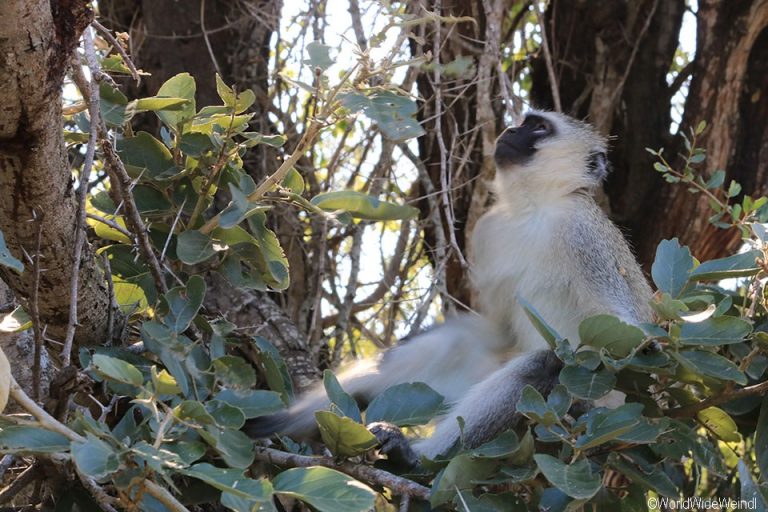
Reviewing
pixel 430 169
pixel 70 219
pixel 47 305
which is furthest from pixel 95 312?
pixel 430 169

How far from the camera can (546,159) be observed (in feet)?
14.5

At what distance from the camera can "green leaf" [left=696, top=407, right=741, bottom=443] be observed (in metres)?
2.94

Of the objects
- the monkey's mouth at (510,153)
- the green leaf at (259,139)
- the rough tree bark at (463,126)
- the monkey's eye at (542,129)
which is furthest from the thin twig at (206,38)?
the green leaf at (259,139)

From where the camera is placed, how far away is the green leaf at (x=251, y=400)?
2363 mm

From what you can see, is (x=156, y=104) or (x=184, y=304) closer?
(x=184, y=304)

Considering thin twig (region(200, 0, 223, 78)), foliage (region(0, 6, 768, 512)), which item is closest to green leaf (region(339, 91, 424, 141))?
foliage (region(0, 6, 768, 512))

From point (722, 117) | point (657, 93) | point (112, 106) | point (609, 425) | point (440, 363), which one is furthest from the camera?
point (657, 93)

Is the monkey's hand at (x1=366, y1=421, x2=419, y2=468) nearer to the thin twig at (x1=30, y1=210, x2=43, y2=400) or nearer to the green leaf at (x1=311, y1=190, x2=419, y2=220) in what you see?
the green leaf at (x1=311, y1=190, x2=419, y2=220)

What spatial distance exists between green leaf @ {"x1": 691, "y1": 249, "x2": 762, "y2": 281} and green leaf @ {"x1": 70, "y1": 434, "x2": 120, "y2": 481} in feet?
5.52

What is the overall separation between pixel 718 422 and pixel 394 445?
0.98 m

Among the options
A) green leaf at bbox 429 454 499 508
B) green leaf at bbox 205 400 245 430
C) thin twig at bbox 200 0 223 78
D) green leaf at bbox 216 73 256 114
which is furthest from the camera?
thin twig at bbox 200 0 223 78

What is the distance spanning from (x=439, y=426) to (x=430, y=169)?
2.47m

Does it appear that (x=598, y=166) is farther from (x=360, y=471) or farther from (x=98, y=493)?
(x=98, y=493)

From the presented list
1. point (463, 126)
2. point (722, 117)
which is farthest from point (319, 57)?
point (722, 117)
